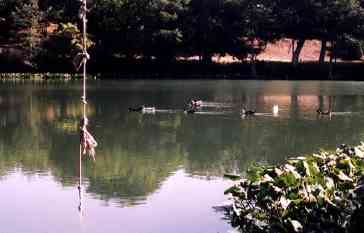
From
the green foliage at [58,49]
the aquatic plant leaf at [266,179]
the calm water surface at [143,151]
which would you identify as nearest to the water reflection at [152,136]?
the calm water surface at [143,151]

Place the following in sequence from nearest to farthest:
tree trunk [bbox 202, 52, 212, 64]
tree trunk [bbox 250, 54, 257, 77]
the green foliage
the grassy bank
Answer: the green foliage < the grassy bank < tree trunk [bbox 250, 54, 257, 77] < tree trunk [bbox 202, 52, 212, 64]

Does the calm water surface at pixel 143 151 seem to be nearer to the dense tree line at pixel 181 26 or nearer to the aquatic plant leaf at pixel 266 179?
the aquatic plant leaf at pixel 266 179

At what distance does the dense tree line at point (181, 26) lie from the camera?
64125 mm

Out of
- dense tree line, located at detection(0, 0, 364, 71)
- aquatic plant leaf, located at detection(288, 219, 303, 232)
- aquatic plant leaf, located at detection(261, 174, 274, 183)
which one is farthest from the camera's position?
dense tree line, located at detection(0, 0, 364, 71)

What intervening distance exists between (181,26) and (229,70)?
6541 millimetres

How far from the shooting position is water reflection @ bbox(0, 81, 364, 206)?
17.7 m

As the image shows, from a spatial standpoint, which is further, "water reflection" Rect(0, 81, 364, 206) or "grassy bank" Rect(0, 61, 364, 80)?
"grassy bank" Rect(0, 61, 364, 80)

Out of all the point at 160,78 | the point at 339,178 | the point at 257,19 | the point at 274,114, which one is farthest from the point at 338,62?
the point at 339,178

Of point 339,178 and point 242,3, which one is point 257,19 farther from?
point 339,178

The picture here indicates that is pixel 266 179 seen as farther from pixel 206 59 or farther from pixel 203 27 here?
pixel 206 59

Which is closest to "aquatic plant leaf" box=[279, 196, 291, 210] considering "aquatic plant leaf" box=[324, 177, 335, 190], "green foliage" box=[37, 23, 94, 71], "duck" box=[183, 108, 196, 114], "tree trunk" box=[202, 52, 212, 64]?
"aquatic plant leaf" box=[324, 177, 335, 190]

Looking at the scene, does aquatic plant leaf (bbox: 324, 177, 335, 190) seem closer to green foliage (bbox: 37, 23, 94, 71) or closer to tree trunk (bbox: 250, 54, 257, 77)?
green foliage (bbox: 37, 23, 94, 71)

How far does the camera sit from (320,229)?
8.21m

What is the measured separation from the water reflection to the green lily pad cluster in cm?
457
